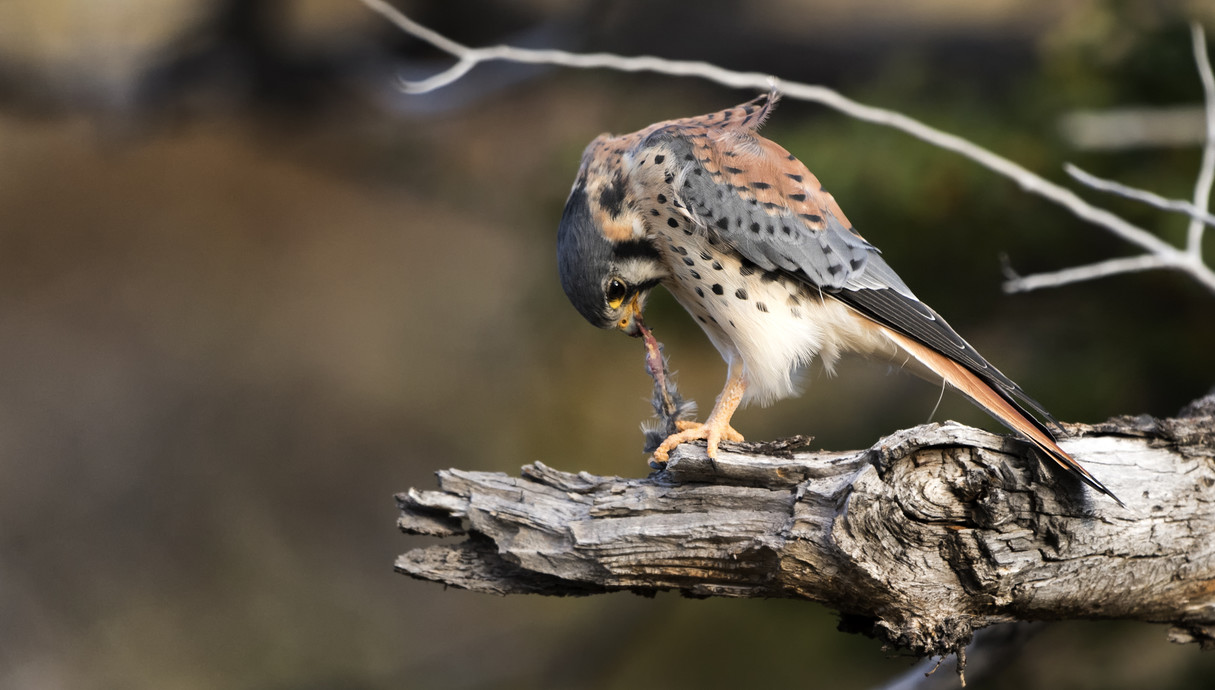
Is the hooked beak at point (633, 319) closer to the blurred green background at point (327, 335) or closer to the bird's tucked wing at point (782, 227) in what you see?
the bird's tucked wing at point (782, 227)

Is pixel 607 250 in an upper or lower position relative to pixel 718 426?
upper

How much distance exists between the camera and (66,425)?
482cm

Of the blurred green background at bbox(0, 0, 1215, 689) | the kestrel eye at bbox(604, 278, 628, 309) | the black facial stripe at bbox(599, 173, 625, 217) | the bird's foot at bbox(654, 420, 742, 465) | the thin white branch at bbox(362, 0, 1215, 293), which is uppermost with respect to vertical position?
the blurred green background at bbox(0, 0, 1215, 689)

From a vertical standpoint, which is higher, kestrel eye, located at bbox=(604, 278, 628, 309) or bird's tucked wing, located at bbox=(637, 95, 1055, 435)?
bird's tucked wing, located at bbox=(637, 95, 1055, 435)

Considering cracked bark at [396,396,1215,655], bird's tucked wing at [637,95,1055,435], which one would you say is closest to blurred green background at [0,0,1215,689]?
bird's tucked wing at [637,95,1055,435]

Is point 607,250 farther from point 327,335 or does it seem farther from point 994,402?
point 327,335

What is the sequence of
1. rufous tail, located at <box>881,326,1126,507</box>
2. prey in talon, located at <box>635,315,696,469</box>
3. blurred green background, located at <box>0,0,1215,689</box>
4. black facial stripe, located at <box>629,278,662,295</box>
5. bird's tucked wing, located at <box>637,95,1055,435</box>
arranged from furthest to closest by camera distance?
blurred green background, located at <box>0,0,1215,689</box>, prey in talon, located at <box>635,315,696,469</box>, black facial stripe, located at <box>629,278,662,295</box>, bird's tucked wing, located at <box>637,95,1055,435</box>, rufous tail, located at <box>881,326,1126,507</box>

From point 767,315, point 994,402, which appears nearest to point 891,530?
point 994,402

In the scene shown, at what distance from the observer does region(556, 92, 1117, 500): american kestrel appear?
194 centimetres

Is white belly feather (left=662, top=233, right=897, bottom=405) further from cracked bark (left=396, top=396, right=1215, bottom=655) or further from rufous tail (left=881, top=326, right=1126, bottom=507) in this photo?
cracked bark (left=396, top=396, right=1215, bottom=655)

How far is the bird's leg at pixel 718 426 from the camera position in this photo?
197 centimetres

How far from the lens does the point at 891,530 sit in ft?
5.15

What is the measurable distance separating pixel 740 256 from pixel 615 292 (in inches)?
11.1

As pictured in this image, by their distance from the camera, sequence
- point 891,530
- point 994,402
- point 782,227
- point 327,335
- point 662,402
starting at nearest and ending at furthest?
point 891,530, point 994,402, point 782,227, point 662,402, point 327,335
